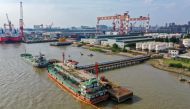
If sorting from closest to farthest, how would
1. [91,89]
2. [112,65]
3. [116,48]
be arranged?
1. [91,89]
2. [112,65]
3. [116,48]

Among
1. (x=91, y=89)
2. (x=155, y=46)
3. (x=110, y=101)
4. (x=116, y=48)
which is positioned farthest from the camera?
(x=116, y=48)

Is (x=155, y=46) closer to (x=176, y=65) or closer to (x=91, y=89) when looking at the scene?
(x=176, y=65)

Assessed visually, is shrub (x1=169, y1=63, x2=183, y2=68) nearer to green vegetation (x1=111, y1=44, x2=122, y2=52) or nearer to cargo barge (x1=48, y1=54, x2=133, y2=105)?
cargo barge (x1=48, y1=54, x2=133, y2=105)

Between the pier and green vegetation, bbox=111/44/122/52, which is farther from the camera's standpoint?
green vegetation, bbox=111/44/122/52

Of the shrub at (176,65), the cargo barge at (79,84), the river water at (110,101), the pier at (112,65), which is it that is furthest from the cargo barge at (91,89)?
the shrub at (176,65)

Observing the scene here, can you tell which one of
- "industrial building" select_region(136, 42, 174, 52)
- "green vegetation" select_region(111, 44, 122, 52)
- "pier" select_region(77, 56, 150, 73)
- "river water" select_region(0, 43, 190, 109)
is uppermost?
"industrial building" select_region(136, 42, 174, 52)

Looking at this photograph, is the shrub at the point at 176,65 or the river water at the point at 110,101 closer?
A: the river water at the point at 110,101

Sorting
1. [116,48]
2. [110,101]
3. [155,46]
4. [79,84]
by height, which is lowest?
[110,101]

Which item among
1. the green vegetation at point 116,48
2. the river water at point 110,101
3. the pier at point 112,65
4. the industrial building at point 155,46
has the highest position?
the industrial building at point 155,46

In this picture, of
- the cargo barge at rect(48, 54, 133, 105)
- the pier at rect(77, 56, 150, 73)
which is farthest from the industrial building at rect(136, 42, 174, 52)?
the cargo barge at rect(48, 54, 133, 105)

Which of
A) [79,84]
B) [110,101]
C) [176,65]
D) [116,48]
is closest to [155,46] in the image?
[116,48]

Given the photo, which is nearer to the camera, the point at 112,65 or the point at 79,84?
the point at 79,84

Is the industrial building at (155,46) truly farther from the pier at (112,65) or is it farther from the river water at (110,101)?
the river water at (110,101)
